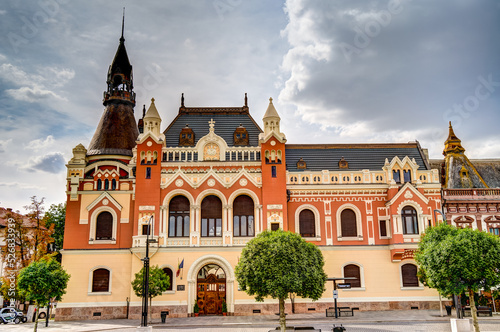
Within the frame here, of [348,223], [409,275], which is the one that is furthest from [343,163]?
[409,275]

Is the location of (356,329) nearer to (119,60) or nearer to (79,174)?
(79,174)

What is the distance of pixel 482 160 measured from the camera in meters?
49.8

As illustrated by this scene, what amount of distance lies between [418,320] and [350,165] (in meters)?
15.7

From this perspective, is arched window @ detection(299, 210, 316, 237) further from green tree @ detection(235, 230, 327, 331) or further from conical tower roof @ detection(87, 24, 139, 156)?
conical tower roof @ detection(87, 24, 139, 156)

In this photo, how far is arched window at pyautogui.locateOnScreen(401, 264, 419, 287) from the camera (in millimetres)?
39438

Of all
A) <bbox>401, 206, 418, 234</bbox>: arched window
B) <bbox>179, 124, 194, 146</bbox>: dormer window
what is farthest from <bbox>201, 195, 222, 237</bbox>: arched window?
<bbox>401, 206, 418, 234</bbox>: arched window

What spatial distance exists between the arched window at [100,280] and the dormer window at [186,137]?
42.8 ft

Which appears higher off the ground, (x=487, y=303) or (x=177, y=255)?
(x=177, y=255)

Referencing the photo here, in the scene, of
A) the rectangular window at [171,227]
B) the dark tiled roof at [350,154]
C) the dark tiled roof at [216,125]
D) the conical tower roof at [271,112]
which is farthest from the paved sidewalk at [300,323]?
the conical tower roof at [271,112]

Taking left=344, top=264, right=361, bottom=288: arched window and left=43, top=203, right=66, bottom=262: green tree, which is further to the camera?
left=43, top=203, right=66, bottom=262: green tree

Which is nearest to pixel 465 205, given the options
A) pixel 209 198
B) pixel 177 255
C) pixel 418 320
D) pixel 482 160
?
pixel 482 160

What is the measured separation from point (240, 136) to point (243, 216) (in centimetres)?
766

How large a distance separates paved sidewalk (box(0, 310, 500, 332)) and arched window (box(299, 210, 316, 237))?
6.94 m

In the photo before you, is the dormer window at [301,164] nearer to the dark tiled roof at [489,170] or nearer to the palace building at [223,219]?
the palace building at [223,219]
